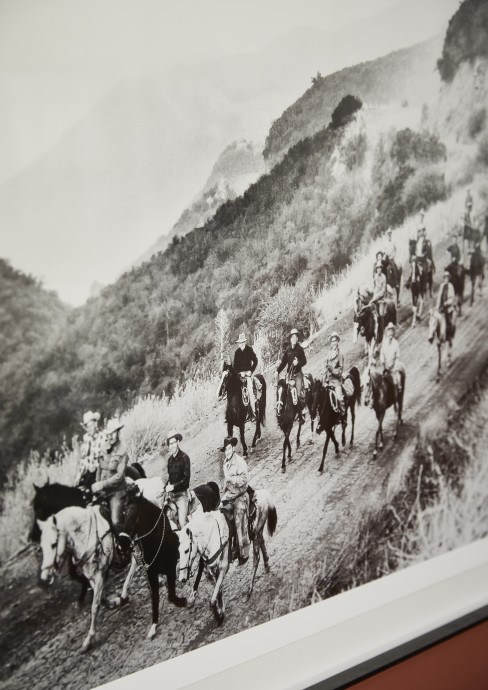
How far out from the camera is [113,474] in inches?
65.0

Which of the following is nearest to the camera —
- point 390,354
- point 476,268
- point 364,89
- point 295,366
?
point 295,366

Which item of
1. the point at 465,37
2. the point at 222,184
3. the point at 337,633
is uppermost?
the point at 465,37

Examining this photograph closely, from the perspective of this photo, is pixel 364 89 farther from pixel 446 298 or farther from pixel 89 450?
pixel 89 450

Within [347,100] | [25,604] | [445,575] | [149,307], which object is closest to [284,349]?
[149,307]

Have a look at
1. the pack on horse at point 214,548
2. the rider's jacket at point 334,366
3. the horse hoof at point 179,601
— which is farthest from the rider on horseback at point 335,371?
the horse hoof at point 179,601

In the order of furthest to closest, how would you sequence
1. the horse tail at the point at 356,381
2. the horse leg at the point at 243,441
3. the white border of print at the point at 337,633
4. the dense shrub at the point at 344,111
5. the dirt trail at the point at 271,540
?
the horse tail at the point at 356,381 → the dense shrub at the point at 344,111 → the horse leg at the point at 243,441 → the white border of print at the point at 337,633 → the dirt trail at the point at 271,540

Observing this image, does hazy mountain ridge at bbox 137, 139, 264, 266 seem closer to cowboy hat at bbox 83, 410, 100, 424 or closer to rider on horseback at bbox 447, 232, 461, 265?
cowboy hat at bbox 83, 410, 100, 424

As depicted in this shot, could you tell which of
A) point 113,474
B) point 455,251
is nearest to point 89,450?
point 113,474

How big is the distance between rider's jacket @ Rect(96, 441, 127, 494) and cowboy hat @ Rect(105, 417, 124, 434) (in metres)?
0.04

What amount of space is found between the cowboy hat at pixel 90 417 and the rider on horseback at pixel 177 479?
239mm

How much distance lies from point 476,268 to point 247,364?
1.28 metres

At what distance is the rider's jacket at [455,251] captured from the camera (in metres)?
2.57

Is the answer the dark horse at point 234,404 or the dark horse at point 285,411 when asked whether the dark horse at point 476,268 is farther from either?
the dark horse at point 234,404

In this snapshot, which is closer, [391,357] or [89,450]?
[89,450]
